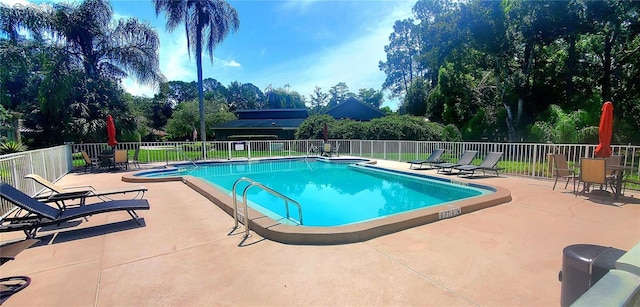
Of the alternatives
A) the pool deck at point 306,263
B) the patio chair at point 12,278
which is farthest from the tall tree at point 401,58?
the patio chair at point 12,278

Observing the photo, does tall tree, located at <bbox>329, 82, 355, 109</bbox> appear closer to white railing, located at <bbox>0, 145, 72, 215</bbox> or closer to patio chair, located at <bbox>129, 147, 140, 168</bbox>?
patio chair, located at <bbox>129, 147, 140, 168</bbox>

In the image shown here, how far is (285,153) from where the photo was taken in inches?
725

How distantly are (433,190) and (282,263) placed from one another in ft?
20.8

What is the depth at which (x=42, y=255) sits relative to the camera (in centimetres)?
348

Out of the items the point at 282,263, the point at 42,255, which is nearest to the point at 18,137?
the point at 42,255

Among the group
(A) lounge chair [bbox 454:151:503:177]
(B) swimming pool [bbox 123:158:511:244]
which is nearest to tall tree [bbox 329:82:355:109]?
(B) swimming pool [bbox 123:158:511:244]

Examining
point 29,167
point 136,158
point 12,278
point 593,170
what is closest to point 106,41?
point 136,158

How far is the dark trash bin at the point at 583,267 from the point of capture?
5.48ft

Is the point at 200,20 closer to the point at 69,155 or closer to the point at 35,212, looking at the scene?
the point at 69,155

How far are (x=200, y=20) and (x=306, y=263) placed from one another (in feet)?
61.5

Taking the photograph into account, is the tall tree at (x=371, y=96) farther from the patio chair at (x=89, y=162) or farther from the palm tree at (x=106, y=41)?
the patio chair at (x=89, y=162)

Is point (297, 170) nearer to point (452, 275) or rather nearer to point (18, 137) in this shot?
point (452, 275)

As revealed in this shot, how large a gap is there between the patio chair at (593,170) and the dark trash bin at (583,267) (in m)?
5.21

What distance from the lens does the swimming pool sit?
3972 mm
